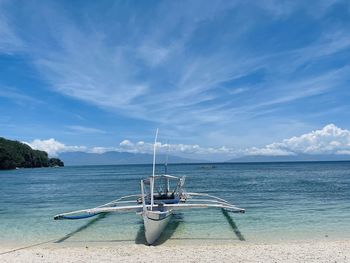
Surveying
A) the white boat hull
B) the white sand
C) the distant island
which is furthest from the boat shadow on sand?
the distant island

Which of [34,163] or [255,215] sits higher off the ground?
[34,163]

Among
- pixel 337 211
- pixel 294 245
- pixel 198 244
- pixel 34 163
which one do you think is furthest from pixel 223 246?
pixel 34 163

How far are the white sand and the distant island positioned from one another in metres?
126

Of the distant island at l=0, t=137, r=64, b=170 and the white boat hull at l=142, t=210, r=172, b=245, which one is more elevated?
the distant island at l=0, t=137, r=64, b=170

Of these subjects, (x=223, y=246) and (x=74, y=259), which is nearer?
(x=74, y=259)

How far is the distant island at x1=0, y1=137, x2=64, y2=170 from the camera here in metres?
132

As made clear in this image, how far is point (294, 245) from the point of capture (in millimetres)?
13883

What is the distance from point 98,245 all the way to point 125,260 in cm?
320

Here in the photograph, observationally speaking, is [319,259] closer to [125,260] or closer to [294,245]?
[294,245]

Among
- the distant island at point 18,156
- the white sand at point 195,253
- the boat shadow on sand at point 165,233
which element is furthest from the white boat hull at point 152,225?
the distant island at point 18,156

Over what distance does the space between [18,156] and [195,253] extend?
145m

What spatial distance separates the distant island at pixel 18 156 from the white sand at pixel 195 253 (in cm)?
12596

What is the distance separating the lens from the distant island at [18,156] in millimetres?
132125

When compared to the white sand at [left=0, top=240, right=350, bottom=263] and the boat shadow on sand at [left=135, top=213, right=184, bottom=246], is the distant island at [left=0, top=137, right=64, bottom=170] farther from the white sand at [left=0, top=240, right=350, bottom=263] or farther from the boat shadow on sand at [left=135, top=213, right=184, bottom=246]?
the white sand at [left=0, top=240, right=350, bottom=263]
